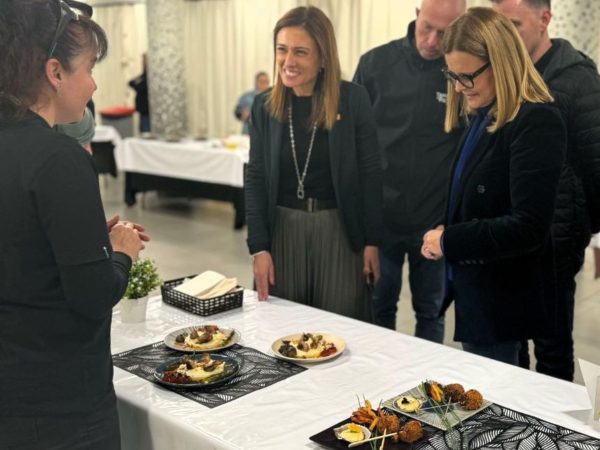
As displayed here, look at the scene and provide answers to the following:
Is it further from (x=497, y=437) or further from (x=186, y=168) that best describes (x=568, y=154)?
(x=186, y=168)

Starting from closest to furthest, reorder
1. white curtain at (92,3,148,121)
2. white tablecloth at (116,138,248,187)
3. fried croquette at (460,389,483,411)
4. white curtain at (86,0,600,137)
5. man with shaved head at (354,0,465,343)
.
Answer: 1. fried croquette at (460,389,483,411)
2. man with shaved head at (354,0,465,343)
3. white tablecloth at (116,138,248,187)
4. white curtain at (86,0,600,137)
5. white curtain at (92,3,148,121)

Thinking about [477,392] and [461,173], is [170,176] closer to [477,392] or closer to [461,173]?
[461,173]

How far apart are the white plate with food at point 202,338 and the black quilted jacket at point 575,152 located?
1065mm

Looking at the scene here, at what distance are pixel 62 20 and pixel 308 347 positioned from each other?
3.08ft

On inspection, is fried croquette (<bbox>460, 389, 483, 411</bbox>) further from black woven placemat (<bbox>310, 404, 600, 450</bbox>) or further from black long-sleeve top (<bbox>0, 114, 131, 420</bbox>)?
black long-sleeve top (<bbox>0, 114, 131, 420</bbox>)

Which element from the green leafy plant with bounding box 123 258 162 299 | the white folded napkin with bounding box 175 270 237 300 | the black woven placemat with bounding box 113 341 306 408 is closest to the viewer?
the black woven placemat with bounding box 113 341 306 408

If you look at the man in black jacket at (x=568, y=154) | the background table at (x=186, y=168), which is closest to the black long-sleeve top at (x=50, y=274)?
the man in black jacket at (x=568, y=154)

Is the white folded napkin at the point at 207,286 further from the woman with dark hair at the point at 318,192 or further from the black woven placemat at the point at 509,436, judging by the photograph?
the black woven placemat at the point at 509,436

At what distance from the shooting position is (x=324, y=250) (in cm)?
232

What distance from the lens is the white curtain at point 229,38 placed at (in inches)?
356

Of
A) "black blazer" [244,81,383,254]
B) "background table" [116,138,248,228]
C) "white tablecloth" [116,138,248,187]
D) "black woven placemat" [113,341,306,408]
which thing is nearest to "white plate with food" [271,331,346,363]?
"black woven placemat" [113,341,306,408]

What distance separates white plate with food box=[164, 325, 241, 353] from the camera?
1.78 m

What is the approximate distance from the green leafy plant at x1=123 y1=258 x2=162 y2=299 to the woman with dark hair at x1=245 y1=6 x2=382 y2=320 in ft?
1.25

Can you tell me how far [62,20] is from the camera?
1180 millimetres
